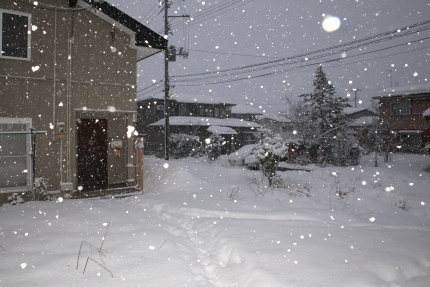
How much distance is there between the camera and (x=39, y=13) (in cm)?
857

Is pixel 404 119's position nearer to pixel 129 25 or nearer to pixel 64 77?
pixel 129 25

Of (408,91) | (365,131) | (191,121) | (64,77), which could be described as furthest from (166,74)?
(408,91)

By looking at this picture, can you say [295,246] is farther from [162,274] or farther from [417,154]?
Answer: [417,154]

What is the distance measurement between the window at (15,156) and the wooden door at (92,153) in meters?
1.77

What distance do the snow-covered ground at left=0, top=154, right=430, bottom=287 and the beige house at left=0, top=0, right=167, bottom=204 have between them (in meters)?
2.20

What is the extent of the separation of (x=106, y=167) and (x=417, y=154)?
977 inches

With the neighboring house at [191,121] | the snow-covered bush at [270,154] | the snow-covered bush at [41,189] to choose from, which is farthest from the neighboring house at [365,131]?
the snow-covered bush at [41,189]

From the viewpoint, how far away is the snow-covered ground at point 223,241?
3.58 meters

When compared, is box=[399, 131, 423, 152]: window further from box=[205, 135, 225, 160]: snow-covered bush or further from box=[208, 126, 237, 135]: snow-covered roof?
box=[205, 135, 225, 160]: snow-covered bush

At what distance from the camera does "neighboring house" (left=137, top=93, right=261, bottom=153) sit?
31.5 meters

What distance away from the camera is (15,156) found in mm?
8406

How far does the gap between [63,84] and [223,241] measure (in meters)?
6.94

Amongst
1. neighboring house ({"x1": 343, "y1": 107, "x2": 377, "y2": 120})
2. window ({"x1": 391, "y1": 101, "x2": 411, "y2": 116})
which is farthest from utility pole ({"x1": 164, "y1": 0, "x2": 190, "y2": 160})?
neighboring house ({"x1": 343, "y1": 107, "x2": 377, "y2": 120})

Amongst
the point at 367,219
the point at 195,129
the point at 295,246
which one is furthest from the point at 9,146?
the point at 195,129
